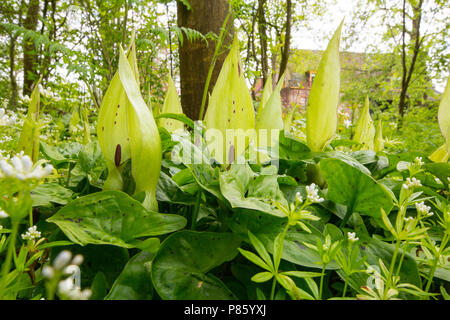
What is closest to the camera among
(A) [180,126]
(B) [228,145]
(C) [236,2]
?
(B) [228,145]

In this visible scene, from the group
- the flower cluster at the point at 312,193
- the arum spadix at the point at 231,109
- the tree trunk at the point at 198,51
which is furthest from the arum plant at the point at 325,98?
the tree trunk at the point at 198,51

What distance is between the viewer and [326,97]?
52cm

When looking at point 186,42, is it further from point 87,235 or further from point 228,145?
point 87,235

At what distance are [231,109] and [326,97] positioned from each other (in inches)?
7.0

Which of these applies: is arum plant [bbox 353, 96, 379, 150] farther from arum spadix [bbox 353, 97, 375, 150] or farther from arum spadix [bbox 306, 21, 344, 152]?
arum spadix [bbox 306, 21, 344, 152]

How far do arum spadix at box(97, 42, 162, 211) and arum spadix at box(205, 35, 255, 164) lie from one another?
0.46ft

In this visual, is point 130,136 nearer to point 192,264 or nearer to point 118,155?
point 118,155

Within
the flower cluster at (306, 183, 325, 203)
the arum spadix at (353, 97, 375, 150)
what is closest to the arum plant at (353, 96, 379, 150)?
the arum spadix at (353, 97, 375, 150)

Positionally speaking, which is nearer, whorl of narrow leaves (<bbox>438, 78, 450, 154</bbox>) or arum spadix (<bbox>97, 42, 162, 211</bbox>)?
arum spadix (<bbox>97, 42, 162, 211</bbox>)

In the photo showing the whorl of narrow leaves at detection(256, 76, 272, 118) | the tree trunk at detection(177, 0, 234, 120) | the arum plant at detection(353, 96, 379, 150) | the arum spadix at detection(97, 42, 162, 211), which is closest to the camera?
the arum spadix at detection(97, 42, 162, 211)

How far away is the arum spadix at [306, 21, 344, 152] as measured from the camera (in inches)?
20.4

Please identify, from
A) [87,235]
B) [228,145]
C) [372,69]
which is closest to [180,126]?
[228,145]

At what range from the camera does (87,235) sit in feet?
0.95
